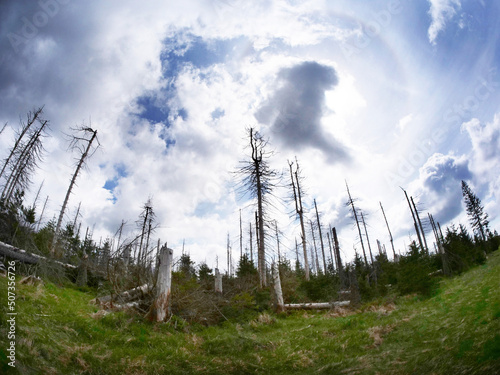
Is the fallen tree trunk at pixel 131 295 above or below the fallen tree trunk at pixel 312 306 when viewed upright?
above

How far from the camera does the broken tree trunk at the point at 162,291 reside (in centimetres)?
748

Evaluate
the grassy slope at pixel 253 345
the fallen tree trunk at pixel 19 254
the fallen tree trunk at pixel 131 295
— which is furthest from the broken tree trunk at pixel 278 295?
the fallen tree trunk at pixel 19 254

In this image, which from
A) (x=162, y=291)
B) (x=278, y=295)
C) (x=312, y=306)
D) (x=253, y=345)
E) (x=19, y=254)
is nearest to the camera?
(x=253, y=345)

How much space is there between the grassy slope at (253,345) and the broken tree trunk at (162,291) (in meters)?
0.48

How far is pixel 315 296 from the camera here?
15.0 m

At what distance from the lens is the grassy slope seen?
294 cm

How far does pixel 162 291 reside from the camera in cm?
772

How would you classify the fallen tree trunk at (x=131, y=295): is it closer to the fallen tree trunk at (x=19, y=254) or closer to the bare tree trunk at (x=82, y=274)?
the fallen tree trunk at (x=19, y=254)

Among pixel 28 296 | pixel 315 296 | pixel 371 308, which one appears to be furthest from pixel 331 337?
pixel 315 296

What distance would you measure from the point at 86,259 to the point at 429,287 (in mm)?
17368

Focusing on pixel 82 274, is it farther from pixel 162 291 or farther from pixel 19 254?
pixel 162 291

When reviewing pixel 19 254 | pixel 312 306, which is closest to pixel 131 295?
pixel 19 254

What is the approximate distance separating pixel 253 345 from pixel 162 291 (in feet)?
10.6

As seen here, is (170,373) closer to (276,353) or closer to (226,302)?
(276,353)
